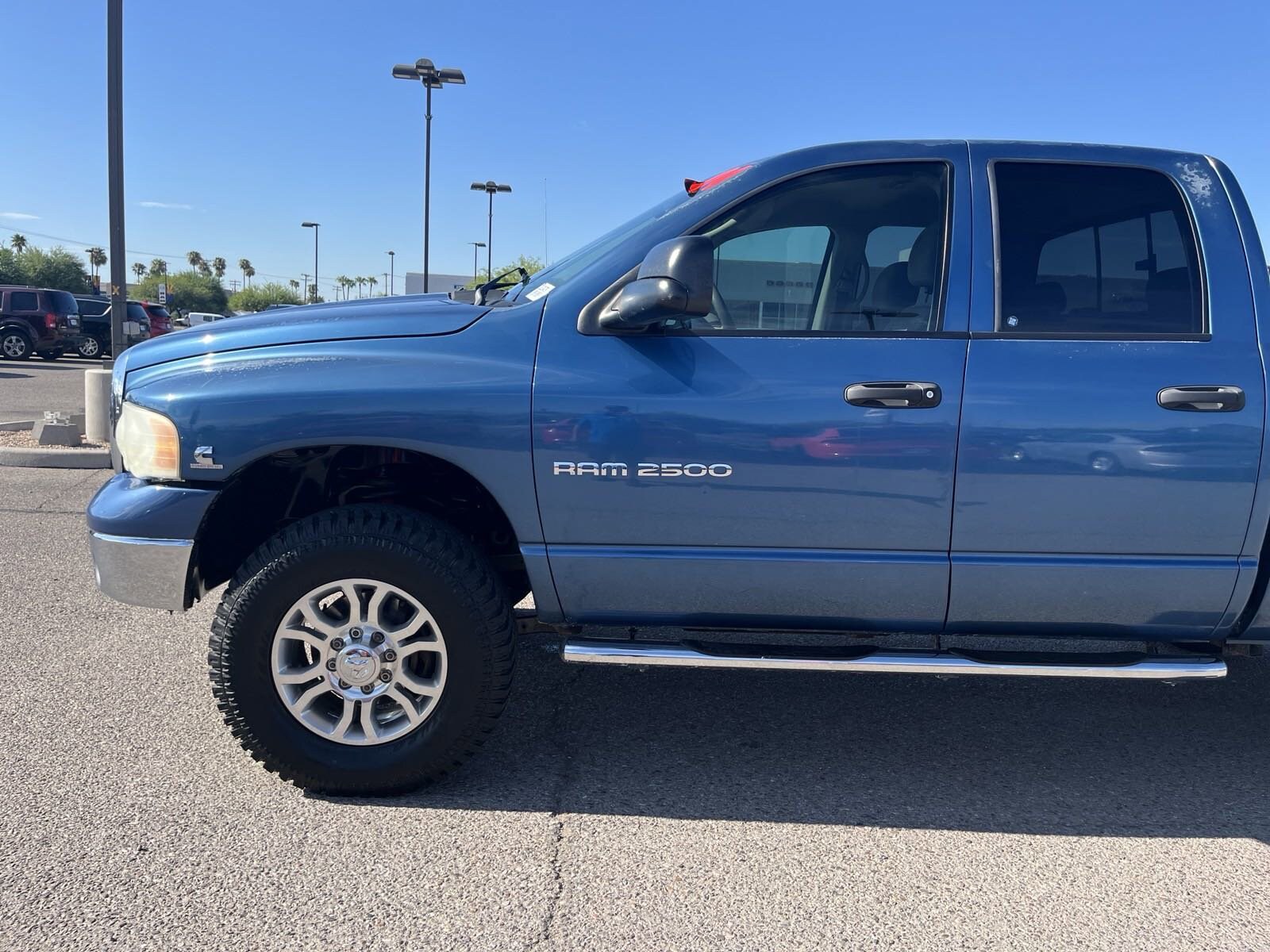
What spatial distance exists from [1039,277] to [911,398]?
615mm

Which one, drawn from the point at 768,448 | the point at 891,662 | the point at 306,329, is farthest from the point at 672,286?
the point at 891,662

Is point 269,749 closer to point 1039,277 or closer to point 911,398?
point 911,398

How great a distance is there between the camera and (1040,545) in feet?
9.64

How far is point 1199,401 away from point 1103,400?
11.2 inches

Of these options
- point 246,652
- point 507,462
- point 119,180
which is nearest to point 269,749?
point 246,652

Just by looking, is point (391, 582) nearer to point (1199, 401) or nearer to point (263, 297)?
point (1199, 401)

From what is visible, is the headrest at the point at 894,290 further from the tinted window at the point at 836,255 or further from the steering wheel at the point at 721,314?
the steering wheel at the point at 721,314

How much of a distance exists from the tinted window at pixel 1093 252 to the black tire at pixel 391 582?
182cm

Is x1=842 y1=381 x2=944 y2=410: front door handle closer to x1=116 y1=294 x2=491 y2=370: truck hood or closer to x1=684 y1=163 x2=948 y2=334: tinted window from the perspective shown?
x1=684 y1=163 x2=948 y2=334: tinted window

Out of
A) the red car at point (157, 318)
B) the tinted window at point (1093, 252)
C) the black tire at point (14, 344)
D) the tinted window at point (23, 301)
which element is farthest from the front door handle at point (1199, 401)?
the red car at point (157, 318)

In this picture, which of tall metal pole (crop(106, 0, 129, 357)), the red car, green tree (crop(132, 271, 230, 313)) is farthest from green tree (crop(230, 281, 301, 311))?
tall metal pole (crop(106, 0, 129, 357))

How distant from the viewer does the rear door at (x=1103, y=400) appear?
2881 mm

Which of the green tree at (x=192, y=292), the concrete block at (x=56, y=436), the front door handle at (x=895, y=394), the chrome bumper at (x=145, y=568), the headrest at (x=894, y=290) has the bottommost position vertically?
the concrete block at (x=56, y=436)

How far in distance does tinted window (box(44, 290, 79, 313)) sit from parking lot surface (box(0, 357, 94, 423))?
1332mm
